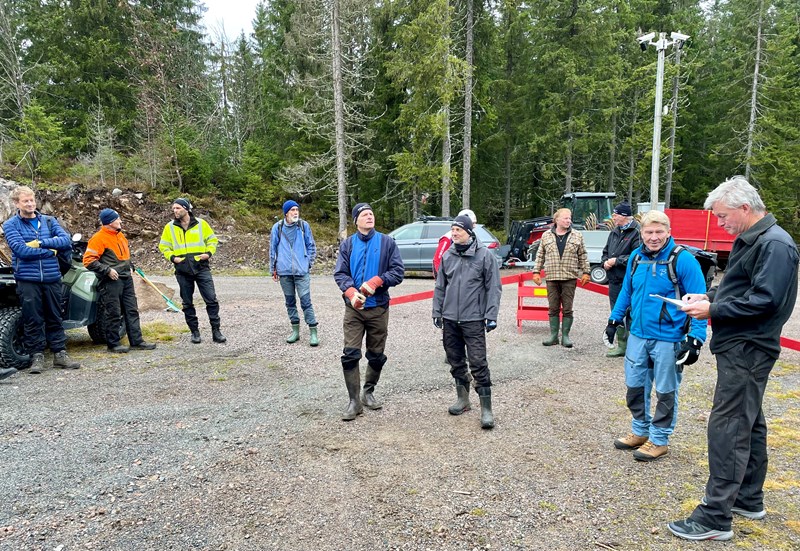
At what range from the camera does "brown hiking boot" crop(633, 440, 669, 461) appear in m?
3.69

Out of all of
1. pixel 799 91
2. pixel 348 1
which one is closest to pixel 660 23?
pixel 799 91

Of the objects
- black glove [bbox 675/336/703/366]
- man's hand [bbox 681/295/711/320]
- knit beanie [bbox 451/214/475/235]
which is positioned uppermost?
knit beanie [bbox 451/214/475/235]

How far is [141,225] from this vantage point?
1944cm

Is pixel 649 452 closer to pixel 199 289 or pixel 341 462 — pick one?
pixel 341 462

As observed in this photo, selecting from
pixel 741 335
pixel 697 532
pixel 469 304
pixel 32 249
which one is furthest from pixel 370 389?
pixel 32 249

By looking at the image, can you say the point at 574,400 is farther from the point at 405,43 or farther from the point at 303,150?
the point at 303,150

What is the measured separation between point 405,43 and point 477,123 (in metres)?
5.82

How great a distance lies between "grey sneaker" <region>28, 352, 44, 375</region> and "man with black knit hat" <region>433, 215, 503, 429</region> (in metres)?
4.86

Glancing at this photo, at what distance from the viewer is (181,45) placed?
2961 cm

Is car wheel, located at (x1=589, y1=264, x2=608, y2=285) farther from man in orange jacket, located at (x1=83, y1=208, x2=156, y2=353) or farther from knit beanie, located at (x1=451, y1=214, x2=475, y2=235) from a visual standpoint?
man in orange jacket, located at (x1=83, y1=208, x2=156, y2=353)

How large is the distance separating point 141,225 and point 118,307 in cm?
1438

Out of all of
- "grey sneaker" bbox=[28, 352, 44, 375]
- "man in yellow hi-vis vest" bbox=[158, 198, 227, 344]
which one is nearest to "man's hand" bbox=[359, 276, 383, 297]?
"man in yellow hi-vis vest" bbox=[158, 198, 227, 344]

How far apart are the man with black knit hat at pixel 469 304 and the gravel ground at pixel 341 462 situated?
48 cm

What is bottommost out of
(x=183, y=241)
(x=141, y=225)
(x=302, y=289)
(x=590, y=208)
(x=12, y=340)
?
(x=12, y=340)
